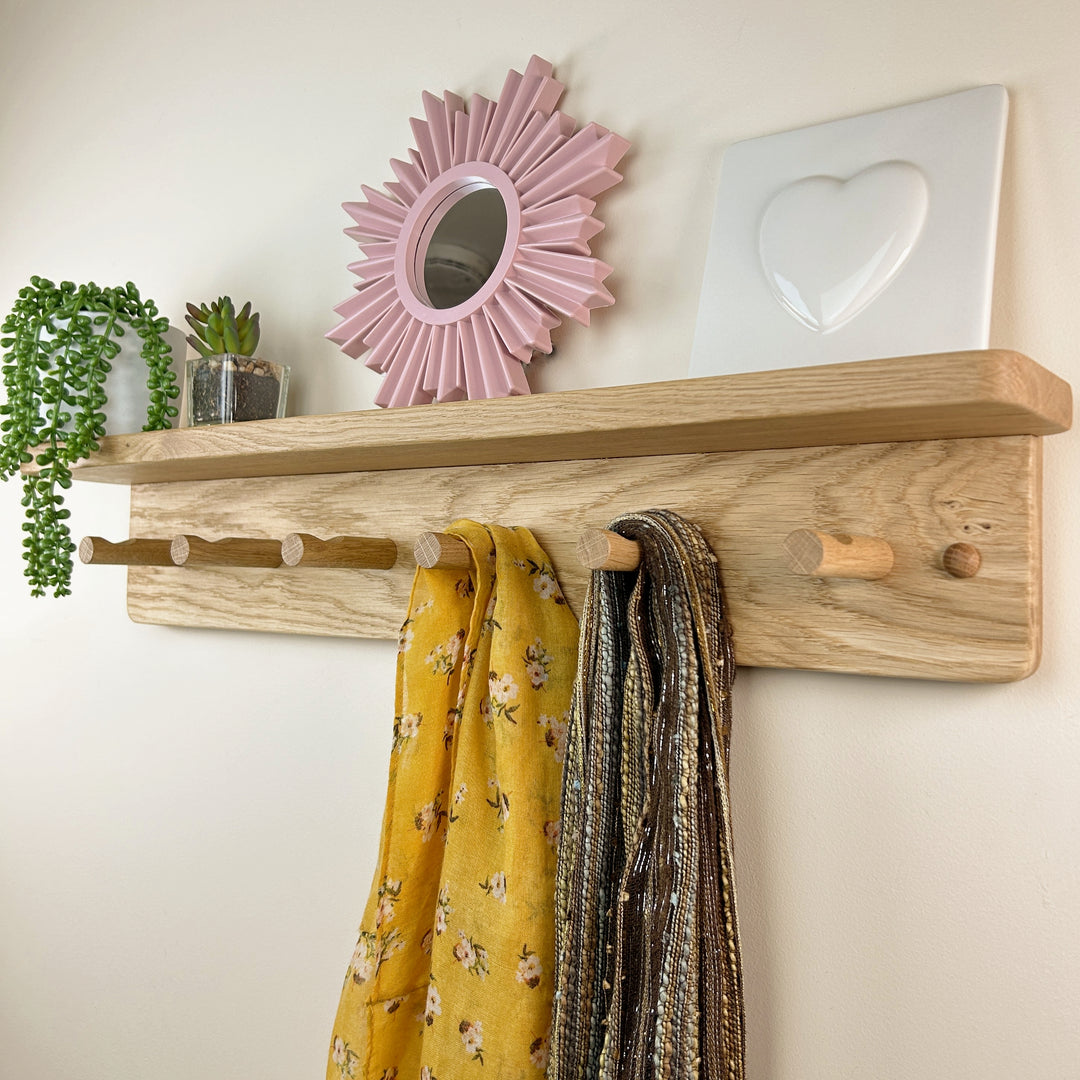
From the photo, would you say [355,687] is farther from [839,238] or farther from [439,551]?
[839,238]

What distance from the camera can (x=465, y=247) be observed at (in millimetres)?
849

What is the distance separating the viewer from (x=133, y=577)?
1124mm

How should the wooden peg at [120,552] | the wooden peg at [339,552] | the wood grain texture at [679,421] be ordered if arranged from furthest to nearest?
the wooden peg at [120,552] < the wooden peg at [339,552] < the wood grain texture at [679,421]

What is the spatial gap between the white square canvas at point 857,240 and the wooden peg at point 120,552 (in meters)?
0.56

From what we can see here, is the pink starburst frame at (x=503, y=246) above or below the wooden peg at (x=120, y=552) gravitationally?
above

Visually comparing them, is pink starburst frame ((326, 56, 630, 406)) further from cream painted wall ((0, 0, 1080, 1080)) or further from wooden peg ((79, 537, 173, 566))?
wooden peg ((79, 537, 173, 566))

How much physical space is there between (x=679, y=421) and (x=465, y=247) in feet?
1.13

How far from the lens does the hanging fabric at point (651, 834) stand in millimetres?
581

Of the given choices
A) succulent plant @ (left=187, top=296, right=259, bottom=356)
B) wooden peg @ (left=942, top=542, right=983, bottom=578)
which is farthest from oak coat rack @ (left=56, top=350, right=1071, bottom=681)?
succulent plant @ (left=187, top=296, right=259, bottom=356)

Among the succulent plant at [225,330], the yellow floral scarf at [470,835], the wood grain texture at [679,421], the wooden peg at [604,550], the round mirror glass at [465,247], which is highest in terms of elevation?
the round mirror glass at [465,247]

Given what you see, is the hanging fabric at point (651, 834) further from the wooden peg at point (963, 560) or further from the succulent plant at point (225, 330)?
the succulent plant at point (225, 330)

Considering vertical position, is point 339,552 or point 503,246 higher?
point 503,246

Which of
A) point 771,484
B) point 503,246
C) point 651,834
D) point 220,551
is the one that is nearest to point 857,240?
point 771,484

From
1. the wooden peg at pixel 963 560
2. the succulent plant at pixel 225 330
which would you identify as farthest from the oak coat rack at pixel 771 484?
the succulent plant at pixel 225 330
